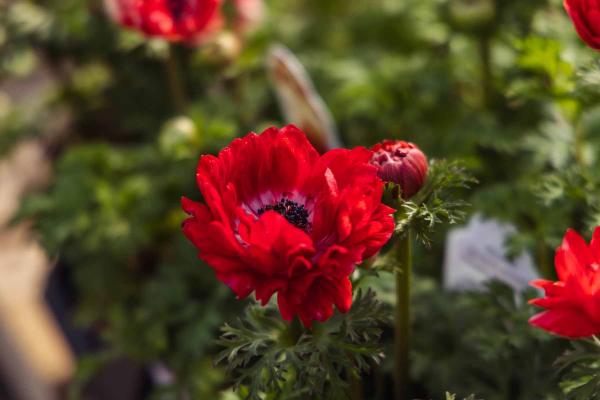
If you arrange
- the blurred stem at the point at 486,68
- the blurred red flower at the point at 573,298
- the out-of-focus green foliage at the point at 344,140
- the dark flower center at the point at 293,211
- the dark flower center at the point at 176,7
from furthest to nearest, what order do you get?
the blurred stem at the point at 486,68 → the dark flower center at the point at 176,7 → the out-of-focus green foliage at the point at 344,140 → the dark flower center at the point at 293,211 → the blurred red flower at the point at 573,298

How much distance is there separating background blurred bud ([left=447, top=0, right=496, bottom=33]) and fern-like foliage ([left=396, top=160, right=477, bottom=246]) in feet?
1.40

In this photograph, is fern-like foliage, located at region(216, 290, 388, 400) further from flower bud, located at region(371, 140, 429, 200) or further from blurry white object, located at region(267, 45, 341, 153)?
blurry white object, located at region(267, 45, 341, 153)

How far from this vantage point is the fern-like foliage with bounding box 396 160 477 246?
0.54 meters

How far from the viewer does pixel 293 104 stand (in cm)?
89

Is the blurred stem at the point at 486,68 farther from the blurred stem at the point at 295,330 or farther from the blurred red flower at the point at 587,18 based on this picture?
the blurred stem at the point at 295,330

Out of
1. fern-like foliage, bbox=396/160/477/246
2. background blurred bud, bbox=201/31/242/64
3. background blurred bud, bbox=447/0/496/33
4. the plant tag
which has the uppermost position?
fern-like foliage, bbox=396/160/477/246

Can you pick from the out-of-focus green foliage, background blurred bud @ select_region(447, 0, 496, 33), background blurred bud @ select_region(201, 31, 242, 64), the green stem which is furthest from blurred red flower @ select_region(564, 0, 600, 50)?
background blurred bud @ select_region(201, 31, 242, 64)

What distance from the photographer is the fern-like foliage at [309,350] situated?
1.79 ft

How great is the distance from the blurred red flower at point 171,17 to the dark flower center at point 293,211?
1.18 ft

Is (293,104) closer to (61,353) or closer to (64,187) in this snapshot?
(64,187)

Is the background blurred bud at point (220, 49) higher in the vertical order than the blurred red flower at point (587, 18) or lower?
lower

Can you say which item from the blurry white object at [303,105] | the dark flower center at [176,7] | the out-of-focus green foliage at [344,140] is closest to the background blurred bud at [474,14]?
the out-of-focus green foliage at [344,140]

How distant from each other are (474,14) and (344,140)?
0.29m

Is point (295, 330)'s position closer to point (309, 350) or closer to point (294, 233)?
point (309, 350)
